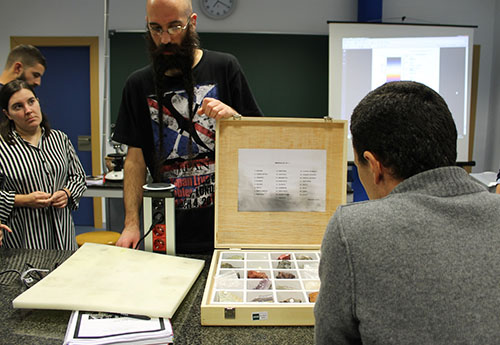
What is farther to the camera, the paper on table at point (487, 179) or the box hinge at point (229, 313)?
the paper on table at point (487, 179)

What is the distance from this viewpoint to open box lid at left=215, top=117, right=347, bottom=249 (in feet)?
4.23

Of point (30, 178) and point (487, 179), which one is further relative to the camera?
point (487, 179)

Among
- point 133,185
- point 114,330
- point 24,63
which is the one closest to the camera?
point 114,330

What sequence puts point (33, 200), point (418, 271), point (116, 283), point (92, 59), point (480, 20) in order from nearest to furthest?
point (418, 271), point (116, 283), point (33, 200), point (480, 20), point (92, 59)

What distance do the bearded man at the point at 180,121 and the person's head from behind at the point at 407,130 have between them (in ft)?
2.60

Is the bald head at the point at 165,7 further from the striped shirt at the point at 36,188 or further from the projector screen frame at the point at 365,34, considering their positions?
the projector screen frame at the point at 365,34

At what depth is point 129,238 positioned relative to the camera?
1.29m

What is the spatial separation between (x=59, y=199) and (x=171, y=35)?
1168 mm

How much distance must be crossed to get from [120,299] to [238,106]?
87 centimetres

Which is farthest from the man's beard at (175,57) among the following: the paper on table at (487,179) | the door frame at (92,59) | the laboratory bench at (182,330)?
the door frame at (92,59)

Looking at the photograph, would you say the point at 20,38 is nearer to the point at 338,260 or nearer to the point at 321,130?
the point at 321,130

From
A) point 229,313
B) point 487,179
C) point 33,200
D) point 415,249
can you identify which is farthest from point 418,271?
point 487,179

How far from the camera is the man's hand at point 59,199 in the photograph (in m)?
2.02

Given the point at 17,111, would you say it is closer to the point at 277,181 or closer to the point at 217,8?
the point at 277,181
